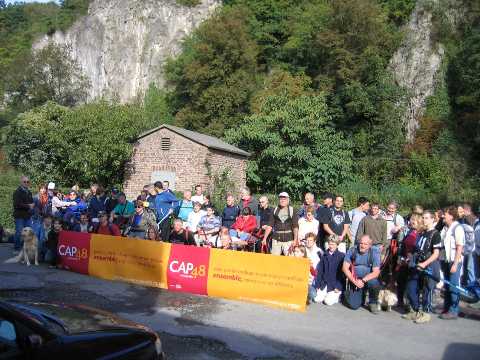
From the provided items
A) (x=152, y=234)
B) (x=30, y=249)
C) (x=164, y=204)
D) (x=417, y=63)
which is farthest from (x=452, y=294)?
(x=417, y=63)

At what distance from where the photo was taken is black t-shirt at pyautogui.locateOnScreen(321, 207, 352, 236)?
1219 cm

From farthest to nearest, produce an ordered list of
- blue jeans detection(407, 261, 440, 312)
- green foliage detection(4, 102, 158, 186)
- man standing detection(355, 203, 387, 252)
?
green foliage detection(4, 102, 158, 186) < man standing detection(355, 203, 387, 252) < blue jeans detection(407, 261, 440, 312)

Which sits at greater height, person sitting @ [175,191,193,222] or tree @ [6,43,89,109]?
tree @ [6,43,89,109]

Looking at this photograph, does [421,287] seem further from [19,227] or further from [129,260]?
[19,227]

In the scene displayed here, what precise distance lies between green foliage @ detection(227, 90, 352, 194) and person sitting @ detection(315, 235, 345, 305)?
19.9 meters

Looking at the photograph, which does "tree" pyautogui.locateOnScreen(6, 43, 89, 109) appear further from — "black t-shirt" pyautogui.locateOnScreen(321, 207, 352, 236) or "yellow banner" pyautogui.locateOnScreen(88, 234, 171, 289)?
"black t-shirt" pyautogui.locateOnScreen(321, 207, 352, 236)

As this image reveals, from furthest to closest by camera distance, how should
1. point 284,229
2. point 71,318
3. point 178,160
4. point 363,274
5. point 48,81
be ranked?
point 48,81 < point 178,160 < point 284,229 < point 363,274 < point 71,318

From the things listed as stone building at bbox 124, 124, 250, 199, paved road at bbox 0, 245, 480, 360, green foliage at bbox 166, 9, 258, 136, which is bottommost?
paved road at bbox 0, 245, 480, 360

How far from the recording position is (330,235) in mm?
11859

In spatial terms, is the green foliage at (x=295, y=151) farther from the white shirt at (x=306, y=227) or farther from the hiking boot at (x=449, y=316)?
the hiking boot at (x=449, y=316)

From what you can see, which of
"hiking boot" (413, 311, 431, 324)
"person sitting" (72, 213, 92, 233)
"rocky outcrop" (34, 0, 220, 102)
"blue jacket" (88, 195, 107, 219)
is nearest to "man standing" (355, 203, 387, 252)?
"hiking boot" (413, 311, 431, 324)

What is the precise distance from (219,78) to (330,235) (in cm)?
3197

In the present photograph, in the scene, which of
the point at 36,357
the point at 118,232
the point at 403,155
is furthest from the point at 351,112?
the point at 36,357

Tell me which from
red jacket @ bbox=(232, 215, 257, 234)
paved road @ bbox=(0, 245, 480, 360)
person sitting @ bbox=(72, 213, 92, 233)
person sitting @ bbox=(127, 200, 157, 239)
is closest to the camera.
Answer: paved road @ bbox=(0, 245, 480, 360)
